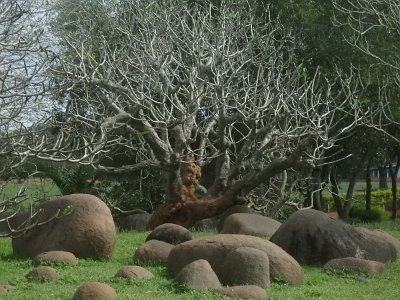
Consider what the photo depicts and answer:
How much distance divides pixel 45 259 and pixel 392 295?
407 centimetres

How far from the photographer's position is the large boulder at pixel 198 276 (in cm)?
849

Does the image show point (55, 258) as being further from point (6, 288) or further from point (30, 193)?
point (30, 193)

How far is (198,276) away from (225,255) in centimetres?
87

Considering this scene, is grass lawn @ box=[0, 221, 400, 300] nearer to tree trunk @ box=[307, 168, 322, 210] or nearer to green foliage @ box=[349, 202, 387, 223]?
tree trunk @ box=[307, 168, 322, 210]

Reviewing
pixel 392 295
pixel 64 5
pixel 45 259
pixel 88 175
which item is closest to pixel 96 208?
pixel 45 259

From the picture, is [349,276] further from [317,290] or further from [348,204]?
[348,204]

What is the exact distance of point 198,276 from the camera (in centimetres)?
857

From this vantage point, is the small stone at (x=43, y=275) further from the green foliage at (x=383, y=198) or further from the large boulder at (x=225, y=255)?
the green foliage at (x=383, y=198)

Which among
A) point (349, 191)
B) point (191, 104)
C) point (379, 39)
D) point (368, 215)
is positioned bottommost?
point (368, 215)

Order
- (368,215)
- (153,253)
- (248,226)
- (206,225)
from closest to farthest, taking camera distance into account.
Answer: (153,253) < (248,226) < (206,225) < (368,215)

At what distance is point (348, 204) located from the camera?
77.5ft

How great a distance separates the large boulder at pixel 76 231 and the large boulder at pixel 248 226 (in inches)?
97.6

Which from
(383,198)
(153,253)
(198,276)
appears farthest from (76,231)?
(383,198)

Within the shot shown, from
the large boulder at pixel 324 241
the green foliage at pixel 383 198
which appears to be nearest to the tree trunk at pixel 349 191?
the green foliage at pixel 383 198
